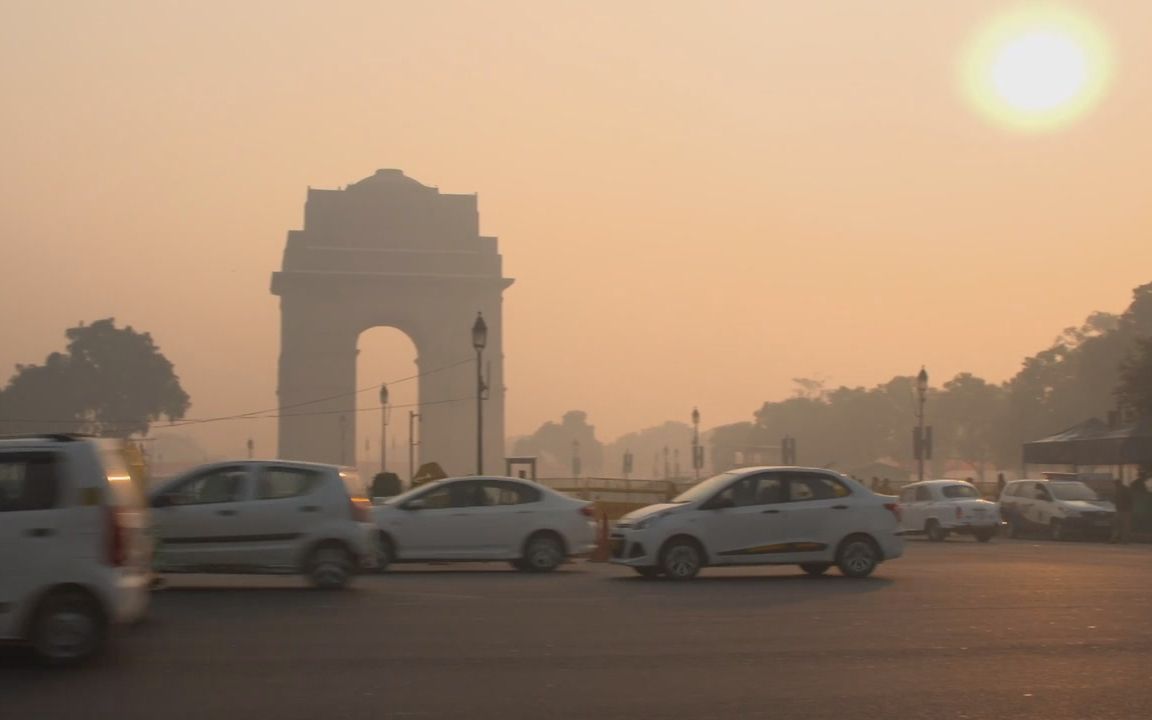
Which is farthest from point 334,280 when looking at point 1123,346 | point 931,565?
point 931,565

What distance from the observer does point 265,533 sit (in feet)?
52.9

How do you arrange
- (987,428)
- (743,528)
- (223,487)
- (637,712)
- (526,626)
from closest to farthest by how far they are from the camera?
(637,712) → (526,626) → (223,487) → (743,528) → (987,428)

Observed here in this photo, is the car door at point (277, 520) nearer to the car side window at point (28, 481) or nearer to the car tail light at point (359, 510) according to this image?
the car tail light at point (359, 510)

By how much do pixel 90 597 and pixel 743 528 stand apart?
29.7ft

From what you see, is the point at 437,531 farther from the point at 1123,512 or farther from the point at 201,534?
the point at 1123,512

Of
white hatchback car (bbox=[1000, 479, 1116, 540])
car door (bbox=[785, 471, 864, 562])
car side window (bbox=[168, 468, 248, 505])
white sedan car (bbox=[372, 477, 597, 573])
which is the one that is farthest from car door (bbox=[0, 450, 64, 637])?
white hatchback car (bbox=[1000, 479, 1116, 540])

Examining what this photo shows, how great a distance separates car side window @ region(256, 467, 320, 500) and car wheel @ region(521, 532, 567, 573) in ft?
11.8

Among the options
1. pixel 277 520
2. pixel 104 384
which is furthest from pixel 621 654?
pixel 104 384

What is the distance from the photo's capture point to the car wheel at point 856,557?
18016 mm

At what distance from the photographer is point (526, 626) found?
41.3ft

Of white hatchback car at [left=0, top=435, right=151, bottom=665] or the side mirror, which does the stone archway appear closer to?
the side mirror

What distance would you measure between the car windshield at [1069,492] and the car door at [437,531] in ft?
60.8

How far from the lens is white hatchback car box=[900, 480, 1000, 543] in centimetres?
3212

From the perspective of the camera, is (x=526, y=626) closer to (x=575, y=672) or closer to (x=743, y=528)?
(x=575, y=672)
